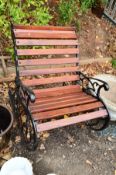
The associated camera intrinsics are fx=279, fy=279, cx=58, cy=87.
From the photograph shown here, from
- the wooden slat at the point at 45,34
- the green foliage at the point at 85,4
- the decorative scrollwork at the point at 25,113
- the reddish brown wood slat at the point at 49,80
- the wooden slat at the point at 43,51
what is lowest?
the decorative scrollwork at the point at 25,113

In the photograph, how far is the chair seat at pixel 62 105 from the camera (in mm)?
3289

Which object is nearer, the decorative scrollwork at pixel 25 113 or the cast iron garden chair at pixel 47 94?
the decorative scrollwork at pixel 25 113

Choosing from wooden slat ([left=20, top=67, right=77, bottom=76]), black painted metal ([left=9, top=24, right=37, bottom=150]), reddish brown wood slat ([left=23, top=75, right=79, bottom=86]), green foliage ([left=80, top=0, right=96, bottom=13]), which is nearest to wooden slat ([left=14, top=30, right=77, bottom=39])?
black painted metal ([left=9, top=24, right=37, bottom=150])

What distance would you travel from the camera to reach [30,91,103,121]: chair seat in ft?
10.8

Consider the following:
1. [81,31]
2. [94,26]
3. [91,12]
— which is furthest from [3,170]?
[91,12]

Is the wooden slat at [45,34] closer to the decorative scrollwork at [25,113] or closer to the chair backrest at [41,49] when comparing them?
the chair backrest at [41,49]

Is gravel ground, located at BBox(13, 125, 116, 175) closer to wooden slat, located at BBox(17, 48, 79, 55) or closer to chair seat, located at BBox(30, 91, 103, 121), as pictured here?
chair seat, located at BBox(30, 91, 103, 121)

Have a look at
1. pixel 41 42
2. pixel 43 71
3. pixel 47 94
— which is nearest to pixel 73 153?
pixel 47 94

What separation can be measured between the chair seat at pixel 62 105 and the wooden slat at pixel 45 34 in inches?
32.2

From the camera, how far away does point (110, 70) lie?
5273mm

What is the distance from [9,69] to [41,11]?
1042mm

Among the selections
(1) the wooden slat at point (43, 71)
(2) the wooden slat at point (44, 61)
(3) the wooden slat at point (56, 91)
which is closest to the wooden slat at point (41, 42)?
(2) the wooden slat at point (44, 61)

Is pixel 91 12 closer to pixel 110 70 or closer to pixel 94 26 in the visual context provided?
pixel 94 26

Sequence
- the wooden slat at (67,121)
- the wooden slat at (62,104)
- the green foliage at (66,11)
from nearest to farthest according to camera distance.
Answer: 1. the wooden slat at (67,121)
2. the wooden slat at (62,104)
3. the green foliage at (66,11)
